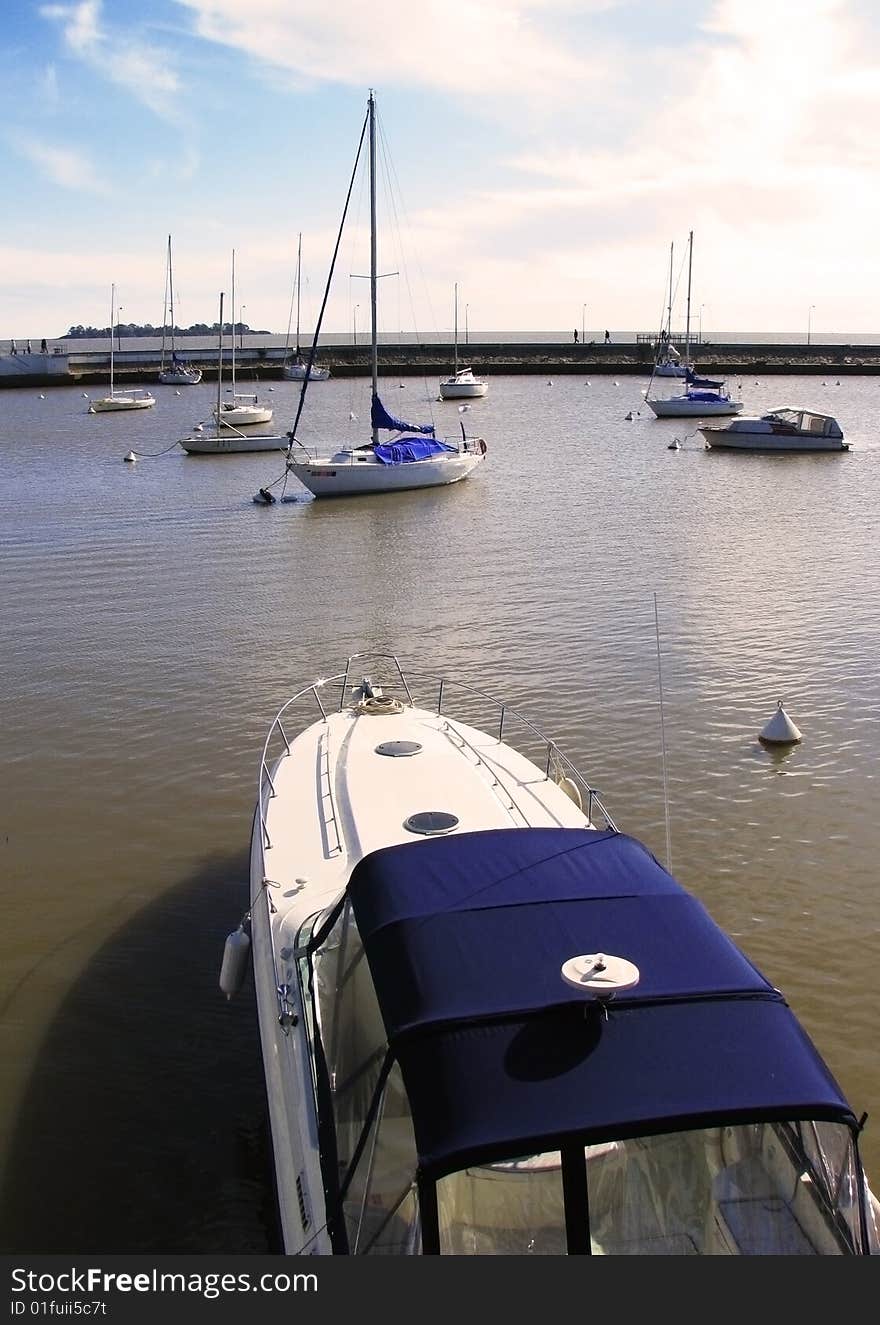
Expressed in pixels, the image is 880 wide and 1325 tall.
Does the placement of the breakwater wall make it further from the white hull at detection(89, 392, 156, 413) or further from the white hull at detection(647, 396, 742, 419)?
the white hull at detection(647, 396, 742, 419)

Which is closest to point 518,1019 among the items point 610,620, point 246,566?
point 610,620

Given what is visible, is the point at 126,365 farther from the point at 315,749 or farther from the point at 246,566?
the point at 315,749

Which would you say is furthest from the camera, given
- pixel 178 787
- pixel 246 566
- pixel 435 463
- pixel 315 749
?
pixel 435 463

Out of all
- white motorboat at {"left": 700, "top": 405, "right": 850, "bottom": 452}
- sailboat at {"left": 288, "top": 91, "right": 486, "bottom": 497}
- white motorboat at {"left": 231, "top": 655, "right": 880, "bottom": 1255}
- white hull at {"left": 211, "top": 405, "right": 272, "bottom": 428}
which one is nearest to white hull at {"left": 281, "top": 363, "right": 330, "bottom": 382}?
white hull at {"left": 211, "top": 405, "right": 272, "bottom": 428}

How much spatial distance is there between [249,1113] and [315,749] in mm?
3169

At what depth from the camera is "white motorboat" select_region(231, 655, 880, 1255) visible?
169 inches

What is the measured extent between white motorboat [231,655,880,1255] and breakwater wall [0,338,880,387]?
84.6 metres

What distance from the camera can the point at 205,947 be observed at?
8883 mm

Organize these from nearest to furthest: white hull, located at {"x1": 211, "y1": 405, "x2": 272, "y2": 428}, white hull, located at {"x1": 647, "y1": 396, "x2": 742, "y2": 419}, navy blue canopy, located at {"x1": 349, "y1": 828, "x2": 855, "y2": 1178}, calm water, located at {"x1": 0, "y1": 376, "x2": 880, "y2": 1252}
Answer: navy blue canopy, located at {"x1": 349, "y1": 828, "x2": 855, "y2": 1178}, calm water, located at {"x1": 0, "y1": 376, "x2": 880, "y2": 1252}, white hull, located at {"x1": 211, "y1": 405, "x2": 272, "y2": 428}, white hull, located at {"x1": 647, "y1": 396, "x2": 742, "y2": 419}

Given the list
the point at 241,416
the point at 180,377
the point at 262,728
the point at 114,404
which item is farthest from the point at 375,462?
the point at 180,377

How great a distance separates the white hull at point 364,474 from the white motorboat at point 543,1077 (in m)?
25.9

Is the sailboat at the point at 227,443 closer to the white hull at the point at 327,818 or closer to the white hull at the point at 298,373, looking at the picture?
the white hull at the point at 327,818

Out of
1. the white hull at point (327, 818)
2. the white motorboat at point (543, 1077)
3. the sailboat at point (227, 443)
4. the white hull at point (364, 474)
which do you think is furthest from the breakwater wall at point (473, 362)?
the white motorboat at point (543, 1077)

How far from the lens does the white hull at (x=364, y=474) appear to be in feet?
103
